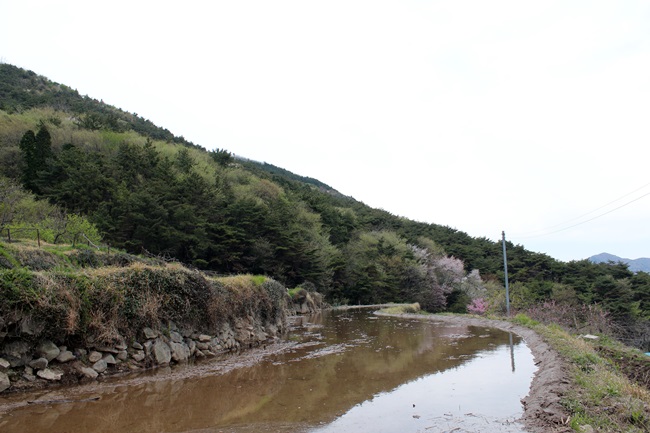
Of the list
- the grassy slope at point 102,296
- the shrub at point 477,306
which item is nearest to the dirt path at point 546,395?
the grassy slope at point 102,296

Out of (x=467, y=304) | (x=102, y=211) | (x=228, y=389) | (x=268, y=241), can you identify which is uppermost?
(x=102, y=211)

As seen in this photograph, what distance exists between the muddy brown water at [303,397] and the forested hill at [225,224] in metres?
14.2

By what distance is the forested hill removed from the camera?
28500 millimetres

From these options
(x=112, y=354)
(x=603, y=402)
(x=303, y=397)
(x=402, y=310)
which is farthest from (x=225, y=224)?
(x=603, y=402)

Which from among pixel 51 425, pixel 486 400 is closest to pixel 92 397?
pixel 51 425

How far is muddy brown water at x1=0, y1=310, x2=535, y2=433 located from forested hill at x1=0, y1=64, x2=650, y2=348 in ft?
46.6

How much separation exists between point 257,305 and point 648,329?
3245cm

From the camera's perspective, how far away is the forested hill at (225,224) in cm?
2850

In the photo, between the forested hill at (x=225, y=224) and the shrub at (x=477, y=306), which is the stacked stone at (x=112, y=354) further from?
the shrub at (x=477, y=306)

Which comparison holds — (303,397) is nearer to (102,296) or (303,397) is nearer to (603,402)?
(603,402)

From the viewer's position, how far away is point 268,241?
36906 millimetres

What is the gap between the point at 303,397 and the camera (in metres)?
7.81

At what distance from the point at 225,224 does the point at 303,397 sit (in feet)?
93.4

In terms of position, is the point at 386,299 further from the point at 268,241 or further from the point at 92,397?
the point at 92,397
